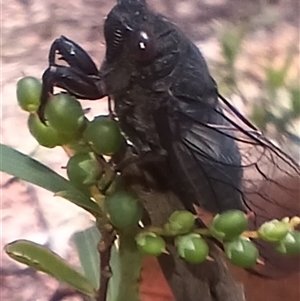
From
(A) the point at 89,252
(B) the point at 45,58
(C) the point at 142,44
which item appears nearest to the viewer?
(C) the point at 142,44

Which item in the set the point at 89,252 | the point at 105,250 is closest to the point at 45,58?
the point at 89,252

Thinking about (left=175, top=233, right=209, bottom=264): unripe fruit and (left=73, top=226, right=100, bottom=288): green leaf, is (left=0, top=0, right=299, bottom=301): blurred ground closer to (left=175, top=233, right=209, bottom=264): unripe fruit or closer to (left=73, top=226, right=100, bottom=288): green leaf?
(left=73, top=226, right=100, bottom=288): green leaf

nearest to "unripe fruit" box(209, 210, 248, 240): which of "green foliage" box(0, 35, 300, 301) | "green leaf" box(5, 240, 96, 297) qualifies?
"green foliage" box(0, 35, 300, 301)

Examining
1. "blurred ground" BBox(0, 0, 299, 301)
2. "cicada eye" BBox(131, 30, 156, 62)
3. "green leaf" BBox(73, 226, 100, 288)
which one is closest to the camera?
"cicada eye" BBox(131, 30, 156, 62)

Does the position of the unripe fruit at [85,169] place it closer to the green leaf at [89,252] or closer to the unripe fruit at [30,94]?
the unripe fruit at [30,94]

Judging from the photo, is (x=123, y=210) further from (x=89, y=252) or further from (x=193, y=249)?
(x=89, y=252)

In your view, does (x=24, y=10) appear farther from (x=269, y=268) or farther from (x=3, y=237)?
(x=269, y=268)
